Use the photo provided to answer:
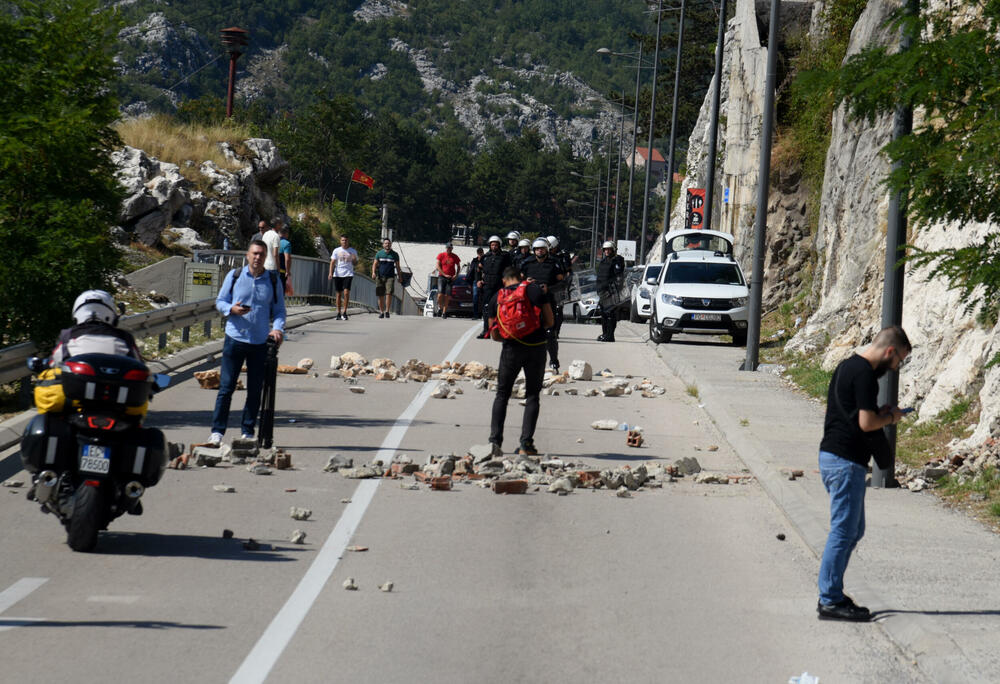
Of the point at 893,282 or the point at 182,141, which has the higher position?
the point at 182,141

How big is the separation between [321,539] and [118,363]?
1800mm

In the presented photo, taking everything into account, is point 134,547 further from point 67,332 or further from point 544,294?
point 544,294

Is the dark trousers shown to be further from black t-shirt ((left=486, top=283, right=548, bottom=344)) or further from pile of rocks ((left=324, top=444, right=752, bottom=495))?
pile of rocks ((left=324, top=444, right=752, bottom=495))

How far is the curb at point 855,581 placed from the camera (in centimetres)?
648

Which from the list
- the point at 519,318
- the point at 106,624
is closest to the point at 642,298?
the point at 519,318

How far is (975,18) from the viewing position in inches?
418

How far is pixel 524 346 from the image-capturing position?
1309 cm

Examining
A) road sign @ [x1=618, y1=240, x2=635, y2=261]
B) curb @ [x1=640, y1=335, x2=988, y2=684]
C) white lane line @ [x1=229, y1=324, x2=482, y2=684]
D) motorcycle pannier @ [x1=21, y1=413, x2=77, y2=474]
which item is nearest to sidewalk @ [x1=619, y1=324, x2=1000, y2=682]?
curb @ [x1=640, y1=335, x2=988, y2=684]

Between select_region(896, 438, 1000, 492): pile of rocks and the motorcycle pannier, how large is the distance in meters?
7.09

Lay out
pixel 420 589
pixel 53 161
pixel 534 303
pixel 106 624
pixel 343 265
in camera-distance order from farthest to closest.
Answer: pixel 343 265 → pixel 53 161 → pixel 534 303 → pixel 420 589 → pixel 106 624

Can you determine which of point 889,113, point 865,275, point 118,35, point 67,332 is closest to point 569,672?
point 67,332

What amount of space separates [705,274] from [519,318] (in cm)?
1771

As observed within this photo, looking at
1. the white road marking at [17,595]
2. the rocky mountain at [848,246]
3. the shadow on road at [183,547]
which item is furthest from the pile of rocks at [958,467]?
the white road marking at [17,595]

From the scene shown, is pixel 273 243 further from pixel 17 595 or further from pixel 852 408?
pixel 852 408
